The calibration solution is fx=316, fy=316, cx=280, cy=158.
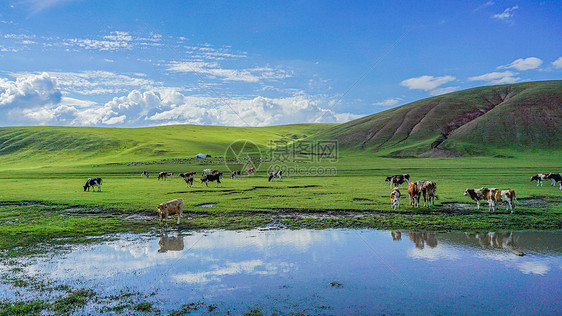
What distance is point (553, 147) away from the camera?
111 m

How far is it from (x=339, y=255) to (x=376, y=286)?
3149mm

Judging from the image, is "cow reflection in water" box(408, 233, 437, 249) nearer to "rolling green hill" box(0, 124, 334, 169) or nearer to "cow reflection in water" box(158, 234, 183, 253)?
"cow reflection in water" box(158, 234, 183, 253)

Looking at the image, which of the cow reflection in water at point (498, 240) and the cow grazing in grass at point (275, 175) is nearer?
the cow reflection in water at point (498, 240)

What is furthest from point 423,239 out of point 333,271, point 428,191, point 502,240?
point 428,191

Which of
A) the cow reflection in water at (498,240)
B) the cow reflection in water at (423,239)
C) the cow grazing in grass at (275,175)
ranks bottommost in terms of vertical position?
the cow reflection in water at (423,239)

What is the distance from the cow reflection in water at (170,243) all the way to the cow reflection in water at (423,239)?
11.1 metres

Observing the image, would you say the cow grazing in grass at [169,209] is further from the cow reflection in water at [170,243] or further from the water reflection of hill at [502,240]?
the water reflection of hill at [502,240]

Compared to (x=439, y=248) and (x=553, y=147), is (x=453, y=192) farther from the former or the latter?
(x=553, y=147)

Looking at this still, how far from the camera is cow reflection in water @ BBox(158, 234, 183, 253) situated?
14531 mm

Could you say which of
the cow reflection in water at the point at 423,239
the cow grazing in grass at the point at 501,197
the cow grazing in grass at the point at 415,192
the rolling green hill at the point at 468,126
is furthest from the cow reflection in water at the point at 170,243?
the rolling green hill at the point at 468,126

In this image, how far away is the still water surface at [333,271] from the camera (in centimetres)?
939

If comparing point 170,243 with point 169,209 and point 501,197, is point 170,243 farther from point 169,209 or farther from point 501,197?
point 501,197

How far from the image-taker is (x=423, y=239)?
1558cm

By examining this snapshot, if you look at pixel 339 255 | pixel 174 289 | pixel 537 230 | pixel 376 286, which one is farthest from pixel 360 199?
pixel 174 289
